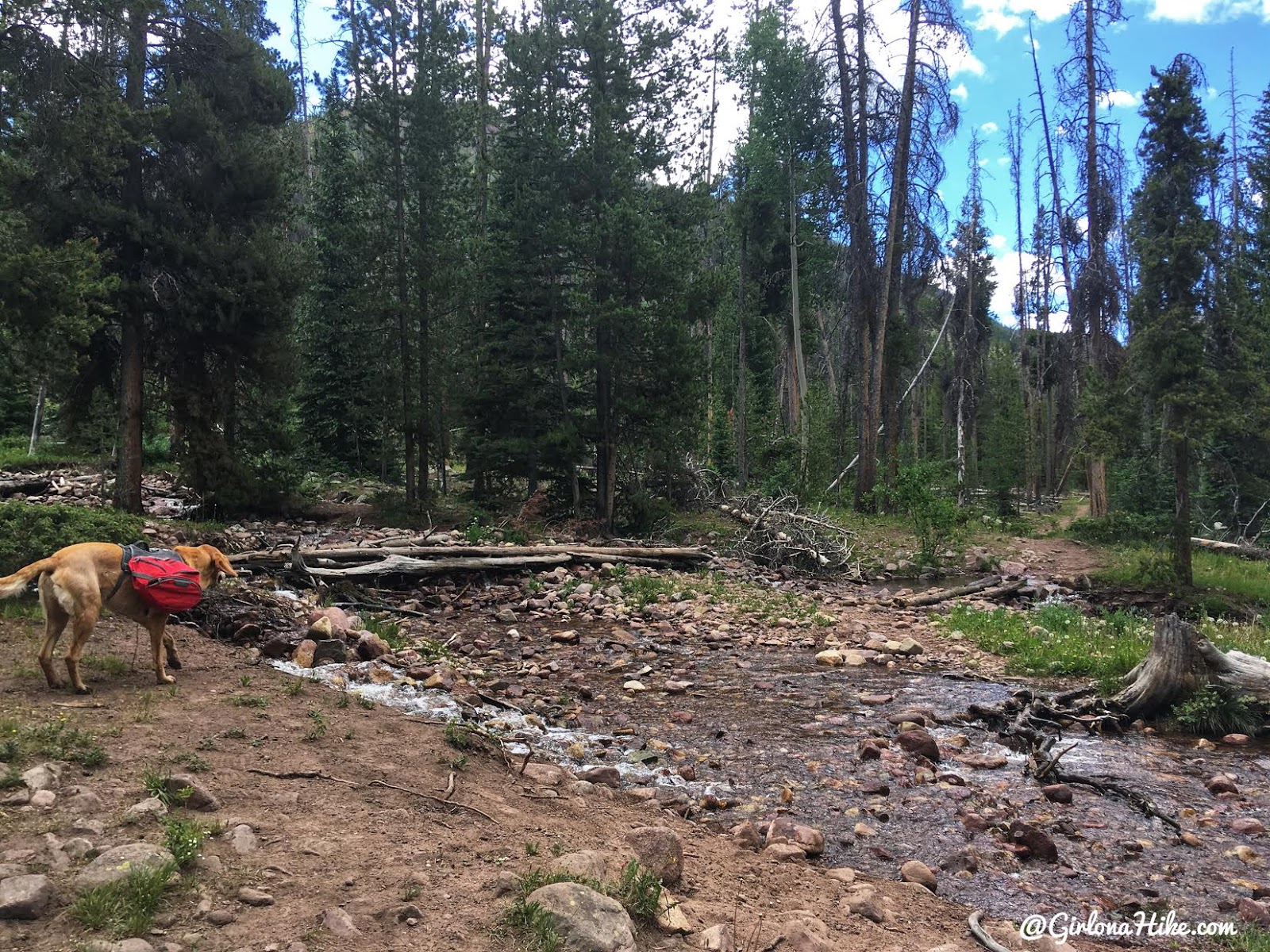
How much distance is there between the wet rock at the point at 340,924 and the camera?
2.92 m

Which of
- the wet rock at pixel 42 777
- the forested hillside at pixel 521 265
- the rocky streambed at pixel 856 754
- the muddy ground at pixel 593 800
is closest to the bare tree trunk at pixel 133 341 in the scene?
the forested hillside at pixel 521 265

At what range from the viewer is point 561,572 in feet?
46.3

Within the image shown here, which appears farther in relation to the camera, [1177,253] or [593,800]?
[1177,253]

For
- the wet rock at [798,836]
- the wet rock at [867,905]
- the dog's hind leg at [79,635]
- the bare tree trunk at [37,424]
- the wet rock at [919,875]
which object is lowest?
the wet rock at [919,875]

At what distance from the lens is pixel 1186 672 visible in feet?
23.9

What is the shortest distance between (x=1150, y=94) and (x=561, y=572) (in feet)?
41.8

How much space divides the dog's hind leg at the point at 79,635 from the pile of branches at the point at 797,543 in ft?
44.2

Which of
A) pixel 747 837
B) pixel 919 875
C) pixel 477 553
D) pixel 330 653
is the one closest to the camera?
pixel 919 875

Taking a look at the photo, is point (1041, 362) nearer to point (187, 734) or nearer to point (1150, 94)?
point (1150, 94)

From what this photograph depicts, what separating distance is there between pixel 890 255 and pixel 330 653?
2081 cm

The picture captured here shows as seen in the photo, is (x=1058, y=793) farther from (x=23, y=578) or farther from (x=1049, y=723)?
(x=23, y=578)

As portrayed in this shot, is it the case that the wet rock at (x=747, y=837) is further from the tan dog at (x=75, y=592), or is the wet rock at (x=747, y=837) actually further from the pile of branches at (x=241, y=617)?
the pile of branches at (x=241, y=617)

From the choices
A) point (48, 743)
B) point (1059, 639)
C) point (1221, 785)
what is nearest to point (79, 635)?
point (48, 743)

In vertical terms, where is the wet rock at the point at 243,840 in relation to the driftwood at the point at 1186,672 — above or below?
above
